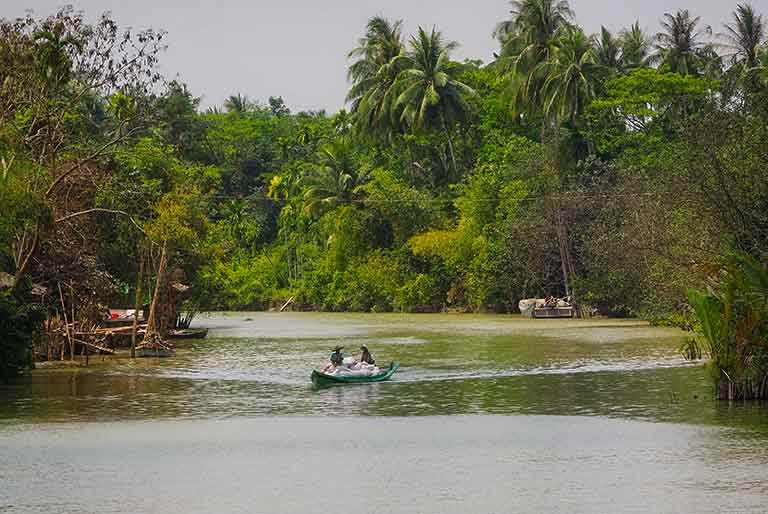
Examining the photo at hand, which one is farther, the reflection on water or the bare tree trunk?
Result: the bare tree trunk

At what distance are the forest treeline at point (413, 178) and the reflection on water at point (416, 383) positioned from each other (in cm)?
264

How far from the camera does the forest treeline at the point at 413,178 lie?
28188 millimetres

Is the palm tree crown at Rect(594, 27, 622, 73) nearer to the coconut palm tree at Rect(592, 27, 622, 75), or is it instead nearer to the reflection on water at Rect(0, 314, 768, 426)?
the coconut palm tree at Rect(592, 27, 622, 75)

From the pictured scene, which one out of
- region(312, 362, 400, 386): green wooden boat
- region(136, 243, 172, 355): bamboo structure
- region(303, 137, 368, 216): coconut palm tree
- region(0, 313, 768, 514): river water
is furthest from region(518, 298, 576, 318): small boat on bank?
region(312, 362, 400, 386): green wooden boat

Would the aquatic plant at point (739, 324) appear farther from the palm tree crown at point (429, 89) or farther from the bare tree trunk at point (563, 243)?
the palm tree crown at point (429, 89)

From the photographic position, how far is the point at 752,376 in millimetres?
19938

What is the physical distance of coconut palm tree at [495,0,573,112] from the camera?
64.4m

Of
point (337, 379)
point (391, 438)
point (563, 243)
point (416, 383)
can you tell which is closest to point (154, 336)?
point (337, 379)

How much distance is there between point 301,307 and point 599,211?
88.8ft

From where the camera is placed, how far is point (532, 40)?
66.4 metres

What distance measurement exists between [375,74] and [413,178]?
23.9 feet

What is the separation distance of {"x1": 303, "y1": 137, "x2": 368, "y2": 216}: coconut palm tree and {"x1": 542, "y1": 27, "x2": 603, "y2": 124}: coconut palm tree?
1283cm

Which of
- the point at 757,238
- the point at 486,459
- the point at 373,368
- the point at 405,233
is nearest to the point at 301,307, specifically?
the point at 405,233

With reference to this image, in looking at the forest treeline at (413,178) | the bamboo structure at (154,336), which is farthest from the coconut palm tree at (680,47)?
the bamboo structure at (154,336)
